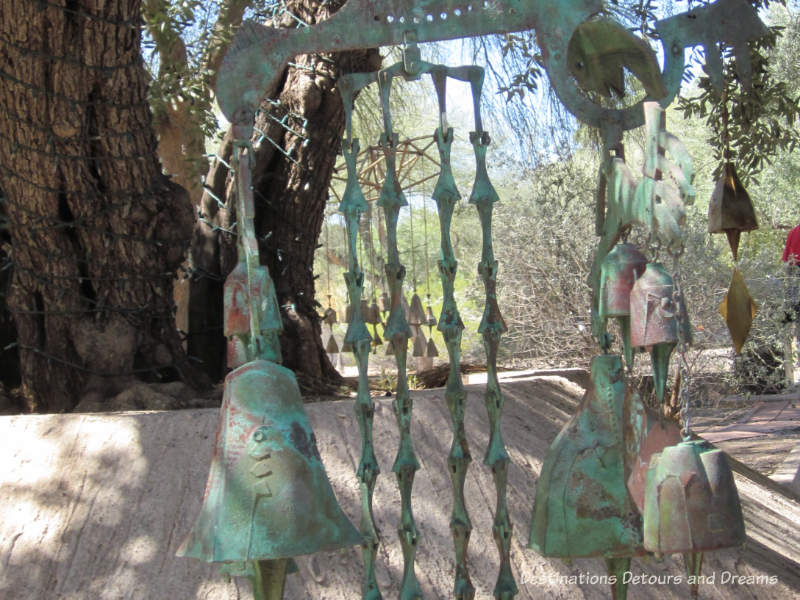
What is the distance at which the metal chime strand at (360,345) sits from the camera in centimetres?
209

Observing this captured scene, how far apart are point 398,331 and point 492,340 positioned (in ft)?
0.72

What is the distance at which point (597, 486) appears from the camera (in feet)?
6.14

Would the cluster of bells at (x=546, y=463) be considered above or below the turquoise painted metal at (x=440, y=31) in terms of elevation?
below

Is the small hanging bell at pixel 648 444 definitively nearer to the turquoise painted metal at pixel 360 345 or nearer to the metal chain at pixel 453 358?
the metal chain at pixel 453 358

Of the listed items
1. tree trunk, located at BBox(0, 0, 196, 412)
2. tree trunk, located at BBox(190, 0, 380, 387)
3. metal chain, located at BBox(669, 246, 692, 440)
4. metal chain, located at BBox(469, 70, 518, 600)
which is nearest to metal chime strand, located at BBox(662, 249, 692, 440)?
metal chain, located at BBox(669, 246, 692, 440)

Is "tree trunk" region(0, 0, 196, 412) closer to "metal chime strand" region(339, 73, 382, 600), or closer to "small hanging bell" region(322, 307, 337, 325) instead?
"small hanging bell" region(322, 307, 337, 325)

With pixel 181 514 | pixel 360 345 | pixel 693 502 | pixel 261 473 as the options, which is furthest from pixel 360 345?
pixel 181 514

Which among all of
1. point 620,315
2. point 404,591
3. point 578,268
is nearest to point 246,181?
point 620,315

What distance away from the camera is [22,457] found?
324 centimetres

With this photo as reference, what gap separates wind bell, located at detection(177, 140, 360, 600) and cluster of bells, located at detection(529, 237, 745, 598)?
1.52 feet

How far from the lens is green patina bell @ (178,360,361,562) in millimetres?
1809

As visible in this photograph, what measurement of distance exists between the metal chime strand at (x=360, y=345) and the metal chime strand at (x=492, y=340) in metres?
0.27

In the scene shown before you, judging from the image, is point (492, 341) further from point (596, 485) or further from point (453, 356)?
Result: point (596, 485)

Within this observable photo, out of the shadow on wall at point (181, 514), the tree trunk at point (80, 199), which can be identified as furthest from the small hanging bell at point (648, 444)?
the tree trunk at point (80, 199)
